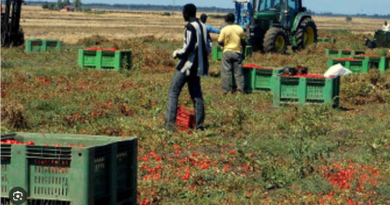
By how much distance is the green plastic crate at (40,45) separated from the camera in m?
27.6

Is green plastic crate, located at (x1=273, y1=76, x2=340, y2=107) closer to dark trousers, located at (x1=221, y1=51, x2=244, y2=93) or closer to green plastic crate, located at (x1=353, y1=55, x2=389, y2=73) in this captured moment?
dark trousers, located at (x1=221, y1=51, x2=244, y2=93)

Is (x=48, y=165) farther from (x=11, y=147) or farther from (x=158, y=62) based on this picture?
(x=158, y=62)

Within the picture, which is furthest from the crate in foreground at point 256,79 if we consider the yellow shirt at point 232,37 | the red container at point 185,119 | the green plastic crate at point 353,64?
the red container at point 185,119

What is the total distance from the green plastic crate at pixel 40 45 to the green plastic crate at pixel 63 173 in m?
21.3

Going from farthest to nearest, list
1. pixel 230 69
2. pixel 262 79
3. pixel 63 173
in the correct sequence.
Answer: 1. pixel 262 79
2. pixel 230 69
3. pixel 63 173

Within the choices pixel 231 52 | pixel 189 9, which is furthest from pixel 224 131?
pixel 231 52

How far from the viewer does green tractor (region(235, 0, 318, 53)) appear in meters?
28.8

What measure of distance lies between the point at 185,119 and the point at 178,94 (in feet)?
2.12

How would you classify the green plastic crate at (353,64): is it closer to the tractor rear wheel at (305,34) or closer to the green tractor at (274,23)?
the green tractor at (274,23)

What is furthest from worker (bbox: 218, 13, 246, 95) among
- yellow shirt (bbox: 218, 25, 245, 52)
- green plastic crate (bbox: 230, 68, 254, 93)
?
green plastic crate (bbox: 230, 68, 254, 93)

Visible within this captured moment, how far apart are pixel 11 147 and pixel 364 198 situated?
3972mm

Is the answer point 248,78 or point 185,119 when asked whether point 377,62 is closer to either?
point 248,78

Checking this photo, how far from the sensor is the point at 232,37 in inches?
667

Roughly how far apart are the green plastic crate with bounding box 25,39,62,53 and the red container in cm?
1576
